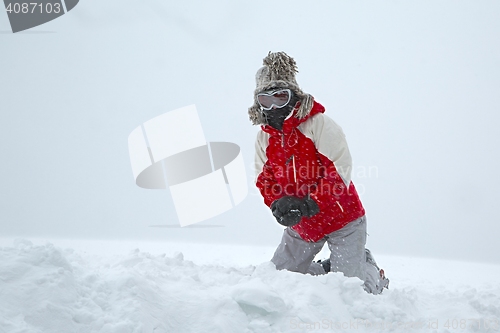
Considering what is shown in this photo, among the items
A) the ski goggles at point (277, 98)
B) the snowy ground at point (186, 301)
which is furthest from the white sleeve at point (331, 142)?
the snowy ground at point (186, 301)

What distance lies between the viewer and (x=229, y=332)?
177 centimetres

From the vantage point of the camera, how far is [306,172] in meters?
2.96

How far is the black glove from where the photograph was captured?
2809mm

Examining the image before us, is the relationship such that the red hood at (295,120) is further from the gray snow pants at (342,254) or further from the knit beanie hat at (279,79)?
the gray snow pants at (342,254)

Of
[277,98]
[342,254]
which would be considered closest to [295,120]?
[277,98]

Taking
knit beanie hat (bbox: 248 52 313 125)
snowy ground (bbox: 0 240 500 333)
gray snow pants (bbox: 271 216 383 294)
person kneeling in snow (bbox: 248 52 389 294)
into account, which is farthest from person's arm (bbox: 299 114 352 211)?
snowy ground (bbox: 0 240 500 333)

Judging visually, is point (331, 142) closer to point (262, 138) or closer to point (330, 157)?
point (330, 157)

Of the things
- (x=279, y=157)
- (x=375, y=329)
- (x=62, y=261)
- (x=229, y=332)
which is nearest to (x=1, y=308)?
(x=62, y=261)

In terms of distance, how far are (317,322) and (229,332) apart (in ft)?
1.50

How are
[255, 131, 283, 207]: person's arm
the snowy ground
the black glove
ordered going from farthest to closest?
[255, 131, 283, 207]: person's arm → the black glove → the snowy ground

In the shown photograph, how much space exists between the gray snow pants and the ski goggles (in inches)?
38.2

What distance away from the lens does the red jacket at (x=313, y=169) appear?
2852 mm

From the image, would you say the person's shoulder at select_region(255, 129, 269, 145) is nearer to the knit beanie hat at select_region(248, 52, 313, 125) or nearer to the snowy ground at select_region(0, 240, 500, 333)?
the knit beanie hat at select_region(248, 52, 313, 125)

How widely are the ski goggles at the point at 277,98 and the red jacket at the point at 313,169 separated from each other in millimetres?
118
